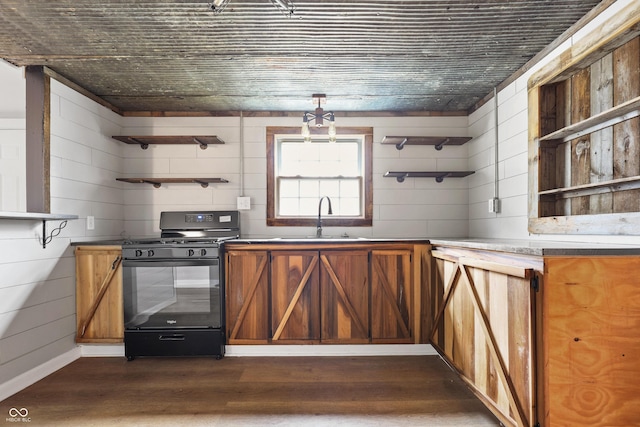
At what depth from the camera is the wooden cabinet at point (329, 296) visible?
2766 millimetres

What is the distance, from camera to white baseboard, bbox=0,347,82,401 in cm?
222

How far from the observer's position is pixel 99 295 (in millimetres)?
2789

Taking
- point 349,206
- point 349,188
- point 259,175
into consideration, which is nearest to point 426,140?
point 349,188

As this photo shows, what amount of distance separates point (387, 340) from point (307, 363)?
67 centimetres

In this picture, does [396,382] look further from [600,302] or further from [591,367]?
[600,302]

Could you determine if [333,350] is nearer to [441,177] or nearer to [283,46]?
[441,177]

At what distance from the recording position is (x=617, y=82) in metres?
1.79

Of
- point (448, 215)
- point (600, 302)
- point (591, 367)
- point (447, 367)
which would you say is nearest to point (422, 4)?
point (600, 302)

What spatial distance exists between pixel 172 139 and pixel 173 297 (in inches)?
61.3

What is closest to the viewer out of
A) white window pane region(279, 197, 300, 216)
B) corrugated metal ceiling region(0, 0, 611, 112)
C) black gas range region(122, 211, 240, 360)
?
corrugated metal ceiling region(0, 0, 611, 112)

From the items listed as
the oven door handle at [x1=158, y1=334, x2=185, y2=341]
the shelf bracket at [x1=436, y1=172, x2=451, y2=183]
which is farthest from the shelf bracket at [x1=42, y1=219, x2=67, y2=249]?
the shelf bracket at [x1=436, y1=172, x2=451, y2=183]

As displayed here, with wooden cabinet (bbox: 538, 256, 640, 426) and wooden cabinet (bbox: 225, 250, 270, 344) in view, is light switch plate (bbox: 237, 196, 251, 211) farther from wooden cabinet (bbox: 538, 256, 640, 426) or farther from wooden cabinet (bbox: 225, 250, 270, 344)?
wooden cabinet (bbox: 538, 256, 640, 426)

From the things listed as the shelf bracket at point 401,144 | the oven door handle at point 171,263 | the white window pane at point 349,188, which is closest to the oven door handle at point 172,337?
the oven door handle at point 171,263

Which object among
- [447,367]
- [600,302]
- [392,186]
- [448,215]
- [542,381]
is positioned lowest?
[447,367]
